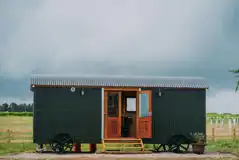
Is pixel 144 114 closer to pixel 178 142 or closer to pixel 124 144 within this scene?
pixel 124 144

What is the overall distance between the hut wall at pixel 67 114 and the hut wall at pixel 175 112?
2141mm

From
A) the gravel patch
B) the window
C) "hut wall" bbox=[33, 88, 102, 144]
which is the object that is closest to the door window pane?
"hut wall" bbox=[33, 88, 102, 144]

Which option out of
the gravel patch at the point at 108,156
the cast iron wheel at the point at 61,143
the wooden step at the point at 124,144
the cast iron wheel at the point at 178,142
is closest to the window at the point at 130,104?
the wooden step at the point at 124,144

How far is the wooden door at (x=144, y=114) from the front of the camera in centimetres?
2115

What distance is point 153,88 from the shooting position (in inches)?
839

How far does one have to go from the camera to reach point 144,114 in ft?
69.7

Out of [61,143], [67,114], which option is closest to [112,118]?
[67,114]

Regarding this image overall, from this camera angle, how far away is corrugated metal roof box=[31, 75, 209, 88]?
20734 mm

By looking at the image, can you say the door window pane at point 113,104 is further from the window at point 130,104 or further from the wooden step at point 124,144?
the wooden step at point 124,144

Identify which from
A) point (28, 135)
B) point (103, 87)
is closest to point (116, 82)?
point (103, 87)

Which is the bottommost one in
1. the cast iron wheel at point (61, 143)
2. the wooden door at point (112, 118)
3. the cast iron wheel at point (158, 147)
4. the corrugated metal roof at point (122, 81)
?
the cast iron wheel at point (158, 147)

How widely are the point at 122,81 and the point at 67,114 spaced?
2310 mm

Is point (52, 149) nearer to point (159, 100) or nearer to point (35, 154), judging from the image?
point (35, 154)

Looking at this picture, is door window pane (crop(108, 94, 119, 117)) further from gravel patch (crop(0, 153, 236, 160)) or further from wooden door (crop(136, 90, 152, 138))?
gravel patch (crop(0, 153, 236, 160))
